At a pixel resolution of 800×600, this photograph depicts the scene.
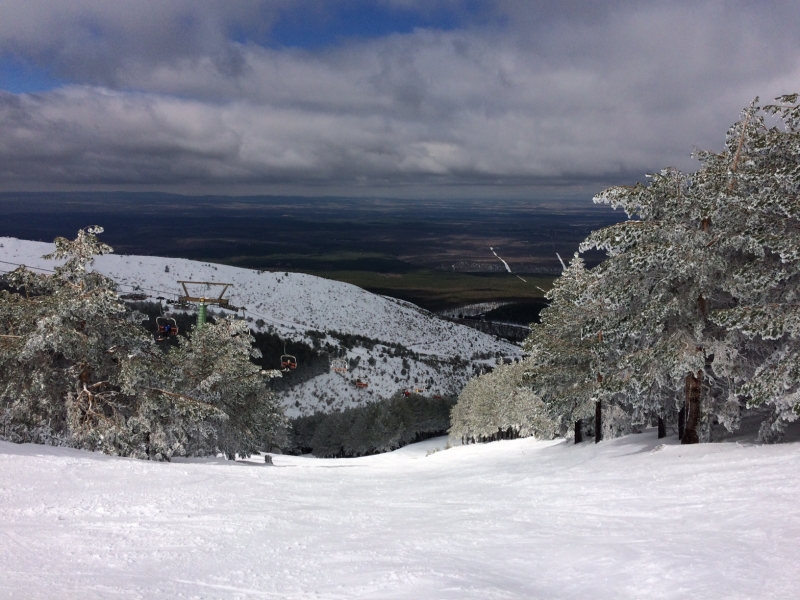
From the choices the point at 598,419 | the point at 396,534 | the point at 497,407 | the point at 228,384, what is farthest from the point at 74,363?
the point at 497,407

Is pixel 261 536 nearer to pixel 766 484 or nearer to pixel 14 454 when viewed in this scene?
pixel 14 454

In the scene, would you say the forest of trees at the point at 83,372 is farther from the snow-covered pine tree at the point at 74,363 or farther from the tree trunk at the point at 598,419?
the tree trunk at the point at 598,419

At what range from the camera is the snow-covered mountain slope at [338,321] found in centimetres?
9819

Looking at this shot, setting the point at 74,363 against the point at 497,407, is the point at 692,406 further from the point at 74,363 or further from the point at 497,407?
the point at 497,407

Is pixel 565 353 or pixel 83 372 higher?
pixel 565 353

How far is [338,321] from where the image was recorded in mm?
140750

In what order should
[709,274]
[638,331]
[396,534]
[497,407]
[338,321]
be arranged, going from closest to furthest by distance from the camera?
[396,534]
[709,274]
[638,331]
[497,407]
[338,321]

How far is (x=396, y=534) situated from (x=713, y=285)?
10455mm

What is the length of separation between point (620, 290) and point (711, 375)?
3602 millimetres

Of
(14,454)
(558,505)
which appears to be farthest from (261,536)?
(14,454)

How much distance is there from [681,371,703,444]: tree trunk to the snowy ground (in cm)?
175

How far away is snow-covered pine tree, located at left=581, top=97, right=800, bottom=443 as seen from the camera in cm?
1258

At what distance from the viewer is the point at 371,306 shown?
15425 cm

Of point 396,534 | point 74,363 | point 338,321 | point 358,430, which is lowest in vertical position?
point 358,430
